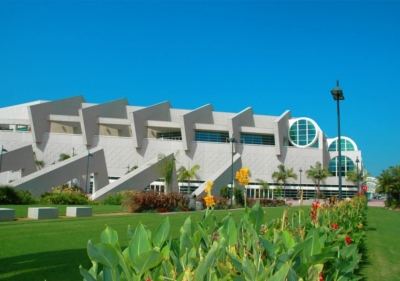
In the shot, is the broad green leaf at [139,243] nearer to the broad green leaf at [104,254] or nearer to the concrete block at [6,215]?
the broad green leaf at [104,254]

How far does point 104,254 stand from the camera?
1771 mm

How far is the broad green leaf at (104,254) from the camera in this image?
5.62 ft

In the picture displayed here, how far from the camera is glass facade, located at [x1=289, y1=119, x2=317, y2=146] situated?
51344 millimetres

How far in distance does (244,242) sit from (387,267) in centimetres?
492

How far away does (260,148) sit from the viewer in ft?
158

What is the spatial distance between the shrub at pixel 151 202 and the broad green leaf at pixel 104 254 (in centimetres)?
1791

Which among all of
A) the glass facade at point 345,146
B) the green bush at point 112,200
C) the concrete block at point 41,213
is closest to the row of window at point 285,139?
the glass facade at point 345,146

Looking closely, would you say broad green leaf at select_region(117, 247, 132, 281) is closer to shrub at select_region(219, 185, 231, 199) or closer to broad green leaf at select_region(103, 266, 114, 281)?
broad green leaf at select_region(103, 266, 114, 281)

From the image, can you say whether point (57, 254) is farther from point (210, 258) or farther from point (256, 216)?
point (210, 258)

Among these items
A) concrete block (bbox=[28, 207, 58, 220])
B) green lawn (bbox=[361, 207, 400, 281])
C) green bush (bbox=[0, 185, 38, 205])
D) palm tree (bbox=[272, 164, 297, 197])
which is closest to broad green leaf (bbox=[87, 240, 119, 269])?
green lawn (bbox=[361, 207, 400, 281])

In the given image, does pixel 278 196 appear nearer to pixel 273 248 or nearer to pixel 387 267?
pixel 387 267

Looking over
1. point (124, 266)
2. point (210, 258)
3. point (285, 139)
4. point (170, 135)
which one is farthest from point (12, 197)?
point (285, 139)

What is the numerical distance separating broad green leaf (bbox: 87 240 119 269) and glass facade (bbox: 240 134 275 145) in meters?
47.5

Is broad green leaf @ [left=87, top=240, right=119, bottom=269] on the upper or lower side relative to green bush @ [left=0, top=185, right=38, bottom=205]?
upper
